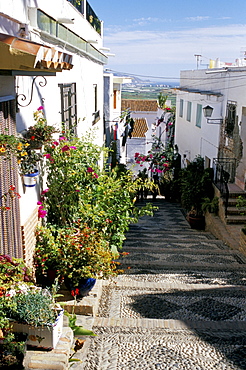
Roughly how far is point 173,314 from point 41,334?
7.68ft

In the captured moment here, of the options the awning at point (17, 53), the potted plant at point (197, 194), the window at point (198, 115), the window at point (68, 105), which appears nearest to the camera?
the awning at point (17, 53)

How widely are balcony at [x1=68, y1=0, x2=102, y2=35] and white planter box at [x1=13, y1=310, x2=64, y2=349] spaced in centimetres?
747

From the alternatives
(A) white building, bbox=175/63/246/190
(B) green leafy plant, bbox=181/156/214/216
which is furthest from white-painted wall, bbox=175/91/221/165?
(B) green leafy plant, bbox=181/156/214/216

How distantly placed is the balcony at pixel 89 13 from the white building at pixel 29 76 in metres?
0.13

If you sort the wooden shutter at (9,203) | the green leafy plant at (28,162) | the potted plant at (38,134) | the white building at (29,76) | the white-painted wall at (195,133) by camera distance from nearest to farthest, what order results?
1. the white building at (29,76)
2. the wooden shutter at (9,203)
3. the green leafy plant at (28,162)
4. the potted plant at (38,134)
5. the white-painted wall at (195,133)

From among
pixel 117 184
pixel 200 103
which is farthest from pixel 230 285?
pixel 200 103

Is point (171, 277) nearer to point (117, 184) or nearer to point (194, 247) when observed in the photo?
point (117, 184)

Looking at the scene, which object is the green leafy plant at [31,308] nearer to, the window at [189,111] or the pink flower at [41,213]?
the pink flower at [41,213]

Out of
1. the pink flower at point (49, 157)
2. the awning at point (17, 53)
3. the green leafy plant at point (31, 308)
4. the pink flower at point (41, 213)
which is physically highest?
the awning at point (17, 53)

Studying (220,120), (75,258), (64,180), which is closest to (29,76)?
(64,180)

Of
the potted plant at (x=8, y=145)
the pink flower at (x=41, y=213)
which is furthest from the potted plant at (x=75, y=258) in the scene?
the potted plant at (x=8, y=145)

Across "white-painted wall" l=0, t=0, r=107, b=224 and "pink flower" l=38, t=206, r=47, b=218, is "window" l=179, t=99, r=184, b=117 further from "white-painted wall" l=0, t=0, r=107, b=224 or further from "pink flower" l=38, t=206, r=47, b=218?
"pink flower" l=38, t=206, r=47, b=218

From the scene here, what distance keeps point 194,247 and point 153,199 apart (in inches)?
407

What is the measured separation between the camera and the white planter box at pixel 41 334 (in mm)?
A: 3810
